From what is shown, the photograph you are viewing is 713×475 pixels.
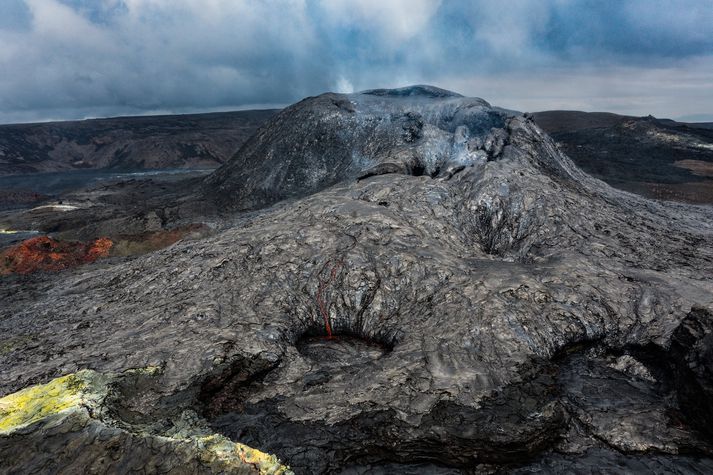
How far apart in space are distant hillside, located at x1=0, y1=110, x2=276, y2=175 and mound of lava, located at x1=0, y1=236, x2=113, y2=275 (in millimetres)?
88441

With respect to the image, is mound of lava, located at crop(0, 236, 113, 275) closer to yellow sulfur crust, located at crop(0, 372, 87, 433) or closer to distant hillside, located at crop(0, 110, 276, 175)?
yellow sulfur crust, located at crop(0, 372, 87, 433)

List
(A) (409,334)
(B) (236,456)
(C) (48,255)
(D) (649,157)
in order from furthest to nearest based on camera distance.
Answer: (D) (649,157)
(C) (48,255)
(A) (409,334)
(B) (236,456)

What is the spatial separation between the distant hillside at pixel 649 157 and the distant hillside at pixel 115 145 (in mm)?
85194

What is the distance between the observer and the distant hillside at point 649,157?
3628 cm

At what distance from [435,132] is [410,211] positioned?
1045cm

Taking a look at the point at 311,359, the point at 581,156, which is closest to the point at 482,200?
the point at 311,359

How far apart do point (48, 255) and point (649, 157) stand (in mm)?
61267

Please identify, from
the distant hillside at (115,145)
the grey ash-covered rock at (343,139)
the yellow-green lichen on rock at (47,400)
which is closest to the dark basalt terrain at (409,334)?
the yellow-green lichen on rock at (47,400)

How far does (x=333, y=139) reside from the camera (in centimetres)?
2655

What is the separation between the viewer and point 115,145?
12550cm

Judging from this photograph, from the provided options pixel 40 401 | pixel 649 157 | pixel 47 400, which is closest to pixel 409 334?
pixel 47 400

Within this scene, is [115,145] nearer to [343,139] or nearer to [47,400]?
[343,139]

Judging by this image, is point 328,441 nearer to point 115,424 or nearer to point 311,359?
point 311,359

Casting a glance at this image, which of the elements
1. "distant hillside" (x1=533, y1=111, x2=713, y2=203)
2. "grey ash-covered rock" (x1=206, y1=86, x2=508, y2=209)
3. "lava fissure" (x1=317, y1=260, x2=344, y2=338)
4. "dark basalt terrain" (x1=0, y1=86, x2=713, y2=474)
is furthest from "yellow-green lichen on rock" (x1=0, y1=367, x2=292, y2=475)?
"distant hillside" (x1=533, y1=111, x2=713, y2=203)
